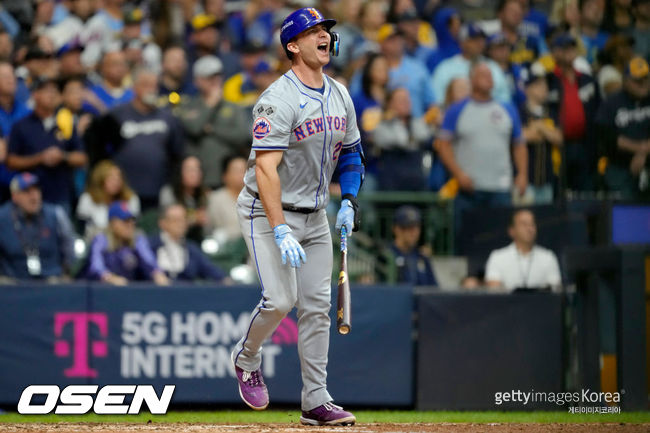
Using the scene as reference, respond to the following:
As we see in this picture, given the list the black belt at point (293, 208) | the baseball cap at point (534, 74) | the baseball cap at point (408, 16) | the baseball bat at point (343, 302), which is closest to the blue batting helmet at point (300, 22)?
the black belt at point (293, 208)

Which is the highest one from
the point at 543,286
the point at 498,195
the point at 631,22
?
the point at 631,22

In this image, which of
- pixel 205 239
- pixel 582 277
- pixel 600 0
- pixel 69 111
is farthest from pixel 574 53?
pixel 69 111

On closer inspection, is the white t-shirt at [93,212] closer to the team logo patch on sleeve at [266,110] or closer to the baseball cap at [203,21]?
the baseball cap at [203,21]

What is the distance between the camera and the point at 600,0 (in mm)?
13422

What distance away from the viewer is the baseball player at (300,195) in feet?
22.5

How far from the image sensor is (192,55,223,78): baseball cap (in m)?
12.6

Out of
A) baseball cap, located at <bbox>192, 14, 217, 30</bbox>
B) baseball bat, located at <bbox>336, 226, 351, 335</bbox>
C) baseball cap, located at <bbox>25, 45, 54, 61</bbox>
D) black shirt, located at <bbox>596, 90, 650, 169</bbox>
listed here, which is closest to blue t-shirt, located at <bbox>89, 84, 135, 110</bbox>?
baseball cap, located at <bbox>25, 45, 54, 61</bbox>

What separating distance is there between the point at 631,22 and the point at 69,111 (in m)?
6.20

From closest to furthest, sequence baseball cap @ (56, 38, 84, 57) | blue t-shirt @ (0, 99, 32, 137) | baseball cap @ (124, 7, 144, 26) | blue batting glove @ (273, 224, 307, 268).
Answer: blue batting glove @ (273, 224, 307, 268) → blue t-shirt @ (0, 99, 32, 137) → baseball cap @ (56, 38, 84, 57) → baseball cap @ (124, 7, 144, 26)

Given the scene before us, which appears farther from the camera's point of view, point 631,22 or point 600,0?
point 600,0

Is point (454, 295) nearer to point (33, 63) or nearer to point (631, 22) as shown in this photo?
point (631, 22)

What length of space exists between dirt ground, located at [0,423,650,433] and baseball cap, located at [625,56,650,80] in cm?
521

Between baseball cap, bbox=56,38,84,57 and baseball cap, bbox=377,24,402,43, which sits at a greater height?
baseball cap, bbox=377,24,402,43

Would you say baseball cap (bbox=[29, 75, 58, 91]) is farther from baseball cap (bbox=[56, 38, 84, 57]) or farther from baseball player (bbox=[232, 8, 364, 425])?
baseball player (bbox=[232, 8, 364, 425])
